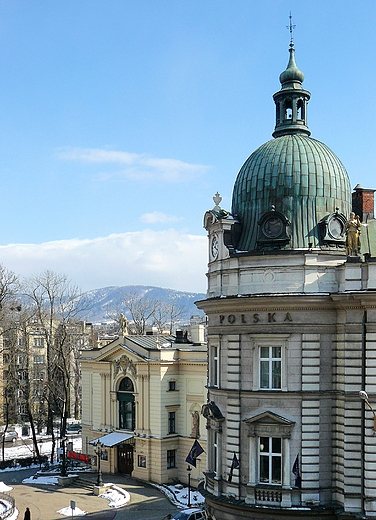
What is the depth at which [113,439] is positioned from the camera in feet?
168

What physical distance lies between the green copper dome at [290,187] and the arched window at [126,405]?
24.7m

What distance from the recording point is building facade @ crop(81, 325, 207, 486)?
4950 cm

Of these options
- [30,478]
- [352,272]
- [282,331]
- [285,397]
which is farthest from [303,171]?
[30,478]

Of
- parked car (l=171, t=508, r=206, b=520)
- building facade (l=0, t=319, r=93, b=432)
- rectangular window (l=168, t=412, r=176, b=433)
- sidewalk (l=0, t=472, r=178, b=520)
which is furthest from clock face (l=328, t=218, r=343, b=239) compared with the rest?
building facade (l=0, t=319, r=93, b=432)

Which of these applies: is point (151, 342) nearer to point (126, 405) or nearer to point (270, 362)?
point (126, 405)

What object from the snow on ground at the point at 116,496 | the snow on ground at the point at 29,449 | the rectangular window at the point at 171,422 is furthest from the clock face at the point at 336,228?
the snow on ground at the point at 29,449

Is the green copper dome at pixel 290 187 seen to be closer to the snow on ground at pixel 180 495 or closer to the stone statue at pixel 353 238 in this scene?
the stone statue at pixel 353 238

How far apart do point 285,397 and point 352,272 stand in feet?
19.4

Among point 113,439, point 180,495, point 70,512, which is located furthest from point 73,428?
point 70,512

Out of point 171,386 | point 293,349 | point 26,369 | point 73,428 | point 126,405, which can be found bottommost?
point 73,428

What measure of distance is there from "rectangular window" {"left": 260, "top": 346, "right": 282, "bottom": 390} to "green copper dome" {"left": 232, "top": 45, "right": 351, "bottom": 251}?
455cm

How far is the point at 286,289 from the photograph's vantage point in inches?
1121

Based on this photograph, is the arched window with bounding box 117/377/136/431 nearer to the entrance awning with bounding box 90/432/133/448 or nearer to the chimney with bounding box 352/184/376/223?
the entrance awning with bounding box 90/432/133/448

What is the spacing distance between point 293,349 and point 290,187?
7.42 m
